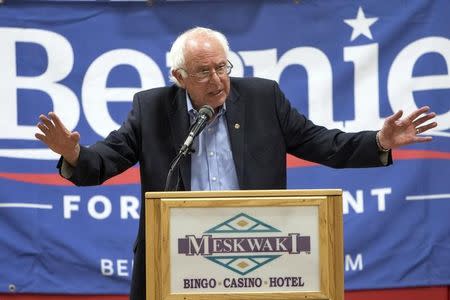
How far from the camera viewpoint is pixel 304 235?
7.57 ft

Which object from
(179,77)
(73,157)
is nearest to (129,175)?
(179,77)

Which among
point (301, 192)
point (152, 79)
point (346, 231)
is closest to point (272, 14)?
point (152, 79)

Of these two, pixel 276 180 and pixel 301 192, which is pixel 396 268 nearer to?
pixel 276 180

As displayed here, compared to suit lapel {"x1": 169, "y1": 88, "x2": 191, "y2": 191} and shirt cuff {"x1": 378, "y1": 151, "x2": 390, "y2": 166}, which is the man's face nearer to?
suit lapel {"x1": 169, "y1": 88, "x2": 191, "y2": 191}

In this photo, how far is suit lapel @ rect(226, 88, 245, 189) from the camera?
9.43 feet

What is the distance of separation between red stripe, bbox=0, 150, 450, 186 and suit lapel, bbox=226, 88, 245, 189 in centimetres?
148

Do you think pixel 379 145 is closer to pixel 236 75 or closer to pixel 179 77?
pixel 179 77

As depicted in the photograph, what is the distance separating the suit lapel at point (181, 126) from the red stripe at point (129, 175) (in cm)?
145

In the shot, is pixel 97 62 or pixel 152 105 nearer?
pixel 152 105

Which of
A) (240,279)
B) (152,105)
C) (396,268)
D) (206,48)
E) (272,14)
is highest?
(272,14)

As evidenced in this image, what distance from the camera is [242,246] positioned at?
89.8 inches

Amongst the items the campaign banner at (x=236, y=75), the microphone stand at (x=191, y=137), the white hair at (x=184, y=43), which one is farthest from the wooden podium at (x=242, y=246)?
the campaign banner at (x=236, y=75)

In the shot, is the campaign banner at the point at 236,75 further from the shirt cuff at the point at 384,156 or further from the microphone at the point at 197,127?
the microphone at the point at 197,127

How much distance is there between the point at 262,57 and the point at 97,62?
956 mm
